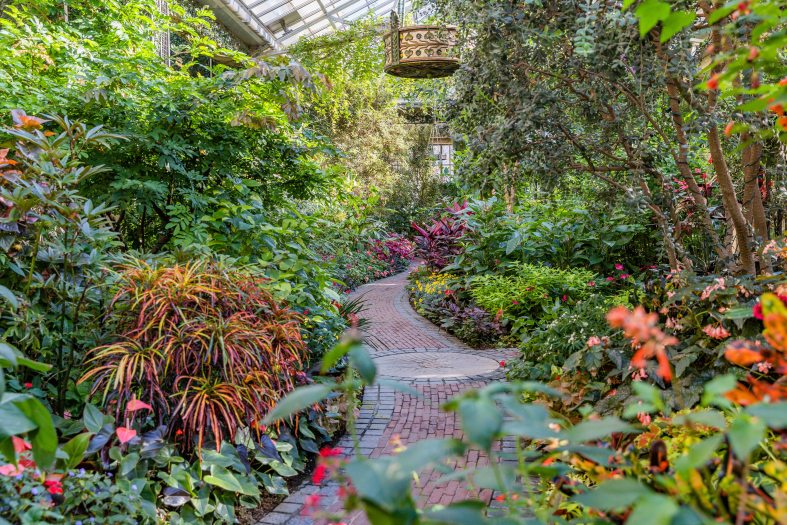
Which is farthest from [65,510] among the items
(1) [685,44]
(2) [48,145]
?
(1) [685,44]

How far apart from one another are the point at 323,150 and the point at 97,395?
2477mm

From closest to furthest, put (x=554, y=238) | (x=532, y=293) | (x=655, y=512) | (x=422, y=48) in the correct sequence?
(x=655, y=512) < (x=422, y=48) < (x=532, y=293) < (x=554, y=238)

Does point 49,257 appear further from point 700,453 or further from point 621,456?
point 700,453

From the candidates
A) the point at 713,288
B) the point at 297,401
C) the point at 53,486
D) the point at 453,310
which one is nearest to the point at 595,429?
the point at 297,401

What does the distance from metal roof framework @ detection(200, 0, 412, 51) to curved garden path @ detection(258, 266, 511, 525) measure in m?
7.81

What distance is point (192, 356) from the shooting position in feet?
8.67

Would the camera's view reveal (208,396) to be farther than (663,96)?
No

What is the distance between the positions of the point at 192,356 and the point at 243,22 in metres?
11.2

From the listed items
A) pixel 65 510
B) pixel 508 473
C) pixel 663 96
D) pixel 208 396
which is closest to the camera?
pixel 508 473

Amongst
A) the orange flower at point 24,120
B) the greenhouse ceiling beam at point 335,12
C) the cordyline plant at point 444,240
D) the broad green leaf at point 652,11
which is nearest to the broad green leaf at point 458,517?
the broad green leaf at point 652,11

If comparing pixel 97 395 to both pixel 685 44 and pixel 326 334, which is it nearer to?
pixel 326 334

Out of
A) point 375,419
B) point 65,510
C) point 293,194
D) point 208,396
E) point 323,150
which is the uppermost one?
point 323,150

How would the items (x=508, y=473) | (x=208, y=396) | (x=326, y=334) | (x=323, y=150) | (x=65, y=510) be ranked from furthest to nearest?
(x=323, y=150)
(x=326, y=334)
(x=208, y=396)
(x=65, y=510)
(x=508, y=473)

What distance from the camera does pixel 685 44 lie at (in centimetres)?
279
